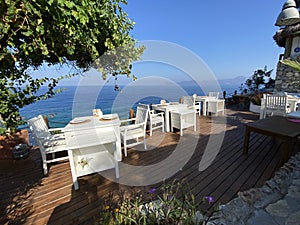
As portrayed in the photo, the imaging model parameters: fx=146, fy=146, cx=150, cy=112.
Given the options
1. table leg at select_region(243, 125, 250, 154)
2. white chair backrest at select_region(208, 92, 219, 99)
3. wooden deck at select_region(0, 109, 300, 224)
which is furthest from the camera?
white chair backrest at select_region(208, 92, 219, 99)

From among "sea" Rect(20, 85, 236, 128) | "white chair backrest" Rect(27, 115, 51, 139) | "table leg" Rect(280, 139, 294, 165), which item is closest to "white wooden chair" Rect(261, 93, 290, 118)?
"table leg" Rect(280, 139, 294, 165)

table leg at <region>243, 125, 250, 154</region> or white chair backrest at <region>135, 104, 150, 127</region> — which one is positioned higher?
white chair backrest at <region>135, 104, 150, 127</region>

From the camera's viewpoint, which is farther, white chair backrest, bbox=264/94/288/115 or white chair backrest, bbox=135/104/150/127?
white chair backrest, bbox=264/94/288/115

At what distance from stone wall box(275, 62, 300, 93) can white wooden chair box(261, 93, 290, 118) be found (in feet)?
13.7

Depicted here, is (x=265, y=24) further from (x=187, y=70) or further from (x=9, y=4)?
(x=9, y=4)

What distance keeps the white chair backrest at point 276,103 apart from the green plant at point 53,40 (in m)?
4.57

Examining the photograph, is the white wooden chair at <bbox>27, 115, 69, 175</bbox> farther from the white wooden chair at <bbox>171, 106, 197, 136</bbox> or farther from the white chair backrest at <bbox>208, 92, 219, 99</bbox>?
the white chair backrest at <bbox>208, 92, 219, 99</bbox>

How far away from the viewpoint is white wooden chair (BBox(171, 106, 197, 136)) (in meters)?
3.78

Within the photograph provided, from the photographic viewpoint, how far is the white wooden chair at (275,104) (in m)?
4.04

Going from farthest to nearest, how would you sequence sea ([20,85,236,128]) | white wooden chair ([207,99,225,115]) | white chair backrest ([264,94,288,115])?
white wooden chair ([207,99,225,115])
white chair backrest ([264,94,288,115])
sea ([20,85,236,128])

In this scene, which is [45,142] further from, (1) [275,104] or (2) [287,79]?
(2) [287,79]

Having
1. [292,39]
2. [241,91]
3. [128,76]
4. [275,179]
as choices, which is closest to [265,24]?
[292,39]

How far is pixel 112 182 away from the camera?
209 cm

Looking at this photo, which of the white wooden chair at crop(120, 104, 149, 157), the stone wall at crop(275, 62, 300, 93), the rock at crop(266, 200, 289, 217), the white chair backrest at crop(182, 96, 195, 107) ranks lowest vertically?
the rock at crop(266, 200, 289, 217)
